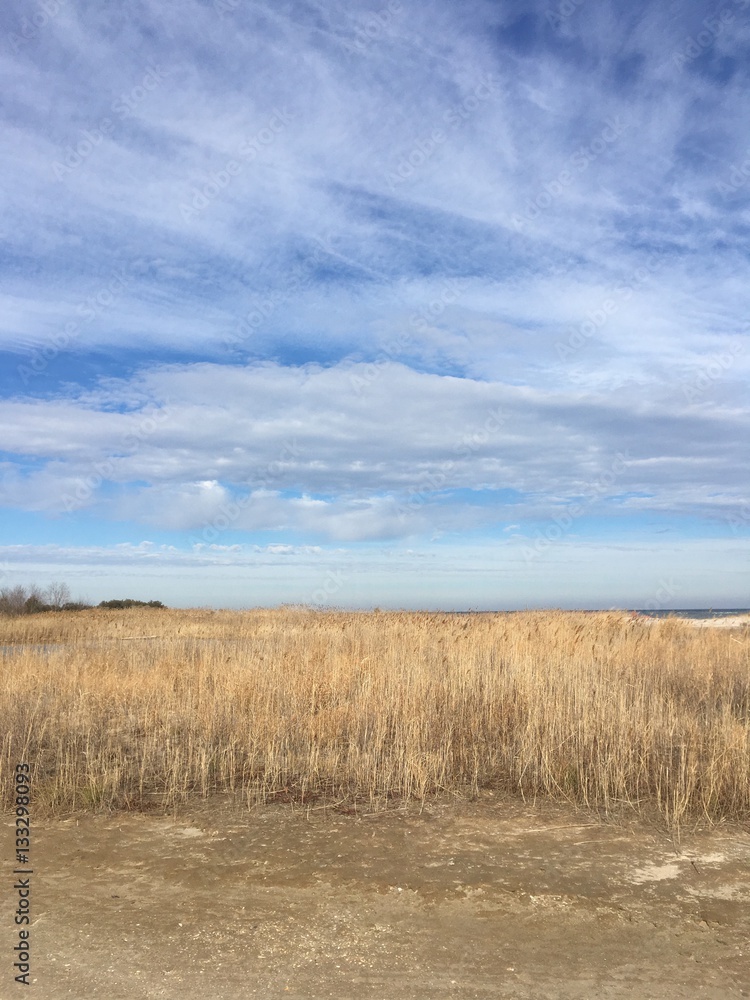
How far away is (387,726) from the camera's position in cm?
823

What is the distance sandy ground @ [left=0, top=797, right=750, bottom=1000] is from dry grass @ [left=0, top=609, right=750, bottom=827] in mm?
510

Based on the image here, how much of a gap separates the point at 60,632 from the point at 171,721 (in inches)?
816

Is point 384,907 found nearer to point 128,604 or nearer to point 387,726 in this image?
point 387,726

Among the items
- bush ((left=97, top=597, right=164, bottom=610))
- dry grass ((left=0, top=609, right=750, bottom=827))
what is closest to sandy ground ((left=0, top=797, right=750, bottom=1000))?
dry grass ((left=0, top=609, right=750, bottom=827))

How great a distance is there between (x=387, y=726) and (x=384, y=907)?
3.80m

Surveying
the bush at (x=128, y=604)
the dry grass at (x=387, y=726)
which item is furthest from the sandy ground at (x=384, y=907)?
the bush at (x=128, y=604)

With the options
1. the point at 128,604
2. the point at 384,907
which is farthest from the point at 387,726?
the point at 128,604

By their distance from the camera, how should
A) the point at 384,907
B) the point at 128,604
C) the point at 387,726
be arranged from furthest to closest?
the point at 128,604
the point at 387,726
the point at 384,907

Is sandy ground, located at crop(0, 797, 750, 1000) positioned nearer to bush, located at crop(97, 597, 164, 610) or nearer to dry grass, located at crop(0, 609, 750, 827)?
dry grass, located at crop(0, 609, 750, 827)

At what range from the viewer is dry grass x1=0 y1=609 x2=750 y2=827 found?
663 centimetres

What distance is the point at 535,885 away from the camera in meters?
4.75

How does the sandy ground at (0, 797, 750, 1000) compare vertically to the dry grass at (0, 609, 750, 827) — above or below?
below

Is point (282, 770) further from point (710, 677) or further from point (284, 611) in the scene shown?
point (284, 611)

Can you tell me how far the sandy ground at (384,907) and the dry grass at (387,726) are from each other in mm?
510
